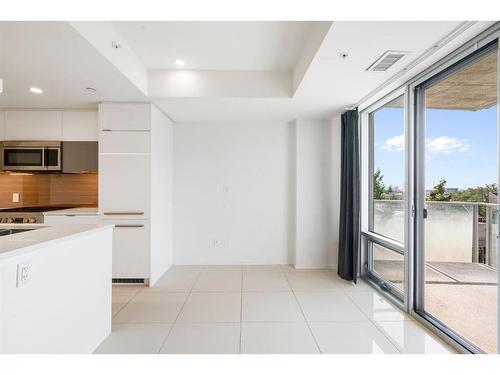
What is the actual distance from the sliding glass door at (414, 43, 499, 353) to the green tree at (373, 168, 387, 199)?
924 mm

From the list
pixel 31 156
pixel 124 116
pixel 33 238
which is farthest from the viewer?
pixel 31 156

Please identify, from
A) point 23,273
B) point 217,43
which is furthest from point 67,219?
point 217,43

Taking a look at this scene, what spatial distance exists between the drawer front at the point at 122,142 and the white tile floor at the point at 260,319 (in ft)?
5.62

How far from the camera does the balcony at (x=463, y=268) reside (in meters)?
1.99

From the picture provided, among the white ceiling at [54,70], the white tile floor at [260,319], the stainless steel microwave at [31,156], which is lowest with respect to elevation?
the white tile floor at [260,319]

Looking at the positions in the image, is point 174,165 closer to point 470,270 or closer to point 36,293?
point 36,293

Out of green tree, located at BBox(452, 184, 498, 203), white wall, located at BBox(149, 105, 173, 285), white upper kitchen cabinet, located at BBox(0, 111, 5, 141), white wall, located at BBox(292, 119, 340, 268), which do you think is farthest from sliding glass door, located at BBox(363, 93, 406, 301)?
white upper kitchen cabinet, located at BBox(0, 111, 5, 141)

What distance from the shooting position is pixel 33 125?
360 cm

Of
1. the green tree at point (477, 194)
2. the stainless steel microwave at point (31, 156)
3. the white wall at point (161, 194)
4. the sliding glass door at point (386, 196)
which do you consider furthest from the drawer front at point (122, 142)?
the green tree at point (477, 194)

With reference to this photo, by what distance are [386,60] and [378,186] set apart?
1.83 m

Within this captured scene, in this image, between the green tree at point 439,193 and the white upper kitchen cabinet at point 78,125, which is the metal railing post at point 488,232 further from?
the white upper kitchen cabinet at point 78,125

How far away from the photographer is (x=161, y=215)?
371 cm

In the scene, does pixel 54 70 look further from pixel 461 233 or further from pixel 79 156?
pixel 461 233

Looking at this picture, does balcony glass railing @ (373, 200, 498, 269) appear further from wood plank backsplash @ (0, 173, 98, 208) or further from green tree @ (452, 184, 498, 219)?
wood plank backsplash @ (0, 173, 98, 208)
